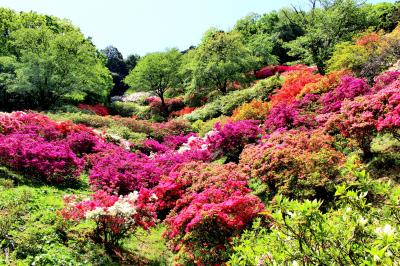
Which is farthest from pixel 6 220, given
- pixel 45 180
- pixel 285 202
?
pixel 285 202

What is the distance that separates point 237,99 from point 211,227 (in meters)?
18.1

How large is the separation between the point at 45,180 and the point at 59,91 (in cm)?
1923

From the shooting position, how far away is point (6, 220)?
7793 mm

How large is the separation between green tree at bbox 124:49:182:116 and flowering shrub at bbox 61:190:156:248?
2905cm

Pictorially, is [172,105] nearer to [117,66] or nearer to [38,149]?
[38,149]

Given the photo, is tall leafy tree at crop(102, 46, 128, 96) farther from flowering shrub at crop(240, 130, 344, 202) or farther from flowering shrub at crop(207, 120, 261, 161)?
flowering shrub at crop(240, 130, 344, 202)

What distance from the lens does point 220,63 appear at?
107ft

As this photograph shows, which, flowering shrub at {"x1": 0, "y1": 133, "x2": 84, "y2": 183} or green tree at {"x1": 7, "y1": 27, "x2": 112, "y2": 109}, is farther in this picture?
green tree at {"x1": 7, "y1": 27, "x2": 112, "y2": 109}

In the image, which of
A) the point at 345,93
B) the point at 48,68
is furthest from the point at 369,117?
the point at 48,68

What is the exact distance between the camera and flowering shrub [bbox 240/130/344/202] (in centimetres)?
904

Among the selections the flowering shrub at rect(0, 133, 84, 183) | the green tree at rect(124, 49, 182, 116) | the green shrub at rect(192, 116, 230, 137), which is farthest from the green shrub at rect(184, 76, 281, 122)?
the flowering shrub at rect(0, 133, 84, 183)

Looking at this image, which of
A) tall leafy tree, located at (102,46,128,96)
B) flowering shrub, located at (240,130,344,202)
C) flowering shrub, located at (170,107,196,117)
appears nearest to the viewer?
flowering shrub, located at (240,130,344,202)

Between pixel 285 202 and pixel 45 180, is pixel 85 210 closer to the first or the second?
pixel 45 180

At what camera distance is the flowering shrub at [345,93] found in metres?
13.4
